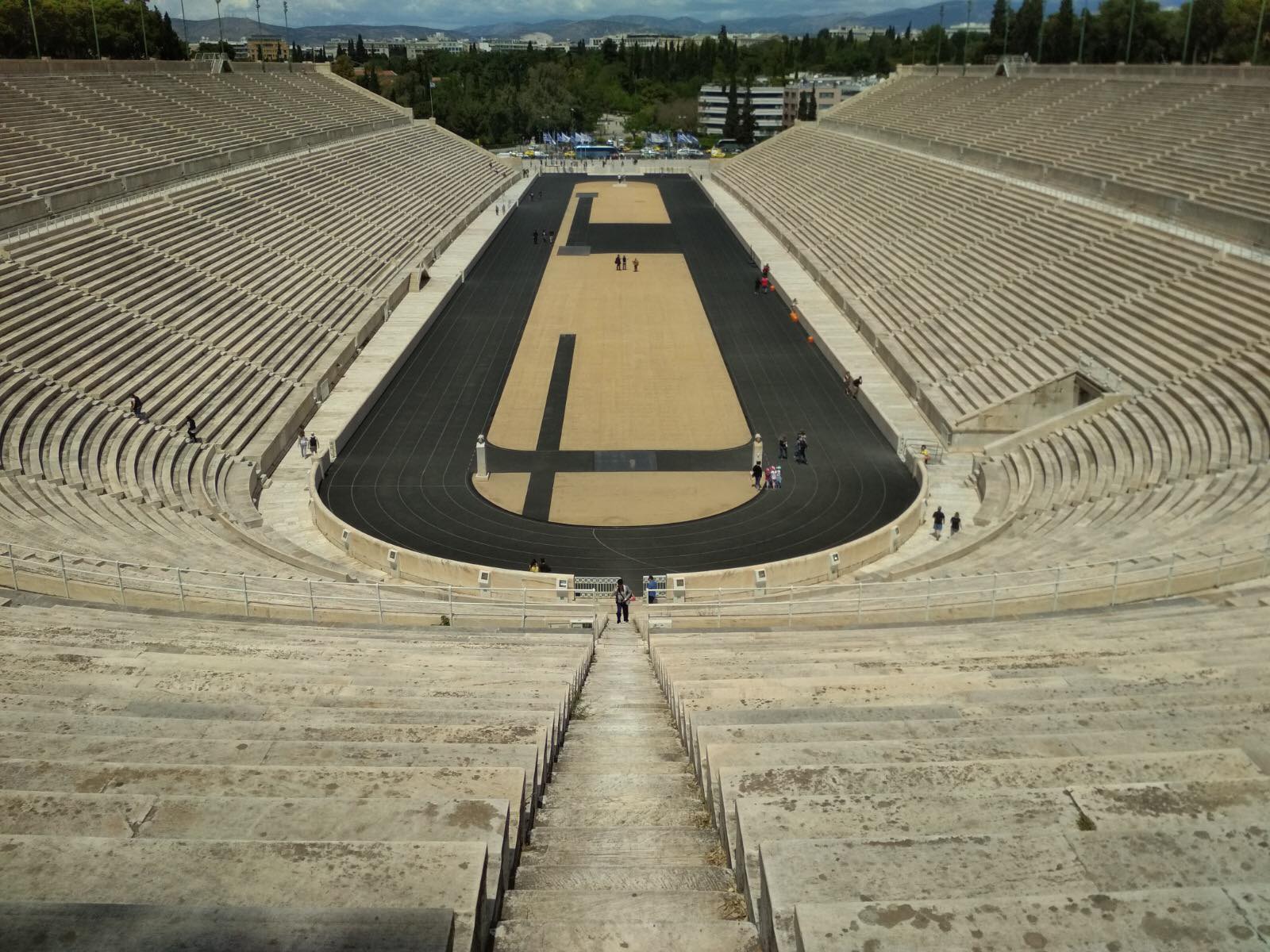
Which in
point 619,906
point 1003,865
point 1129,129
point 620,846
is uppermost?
point 1129,129

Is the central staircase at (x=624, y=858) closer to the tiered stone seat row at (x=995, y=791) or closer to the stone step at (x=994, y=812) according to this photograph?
the tiered stone seat row at (x=995, y=791)

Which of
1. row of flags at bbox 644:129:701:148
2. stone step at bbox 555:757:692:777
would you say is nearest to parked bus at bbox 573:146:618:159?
row of flags at bbox 644:129:701:148

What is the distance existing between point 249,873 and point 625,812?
10.4ft

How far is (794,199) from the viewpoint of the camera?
56312 mm

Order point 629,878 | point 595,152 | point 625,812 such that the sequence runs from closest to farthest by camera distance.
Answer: point 629,878 < point 625,812 < point 595,152

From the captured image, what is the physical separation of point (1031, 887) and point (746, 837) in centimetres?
132

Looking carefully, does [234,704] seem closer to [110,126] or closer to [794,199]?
[110,126]

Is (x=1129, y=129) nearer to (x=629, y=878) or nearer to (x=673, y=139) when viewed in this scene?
(x=629, y=878)

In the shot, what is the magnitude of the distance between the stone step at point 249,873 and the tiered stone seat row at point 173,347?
37.5 ft

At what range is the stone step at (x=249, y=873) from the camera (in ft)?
13.6

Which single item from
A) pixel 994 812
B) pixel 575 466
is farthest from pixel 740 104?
pixel 994 812

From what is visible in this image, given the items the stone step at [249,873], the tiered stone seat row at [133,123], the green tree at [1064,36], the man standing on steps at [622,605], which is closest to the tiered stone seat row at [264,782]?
the stone step at [249,873]

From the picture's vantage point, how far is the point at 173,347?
25844mm

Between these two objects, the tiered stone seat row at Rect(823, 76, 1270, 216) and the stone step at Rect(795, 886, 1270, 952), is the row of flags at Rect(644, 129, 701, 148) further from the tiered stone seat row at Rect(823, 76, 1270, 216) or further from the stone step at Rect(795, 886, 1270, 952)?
the stone step at Rect(795, 886, 1270, 952)
